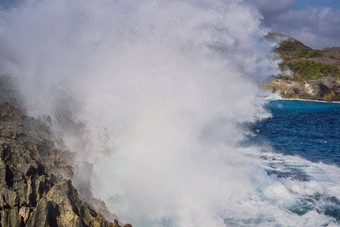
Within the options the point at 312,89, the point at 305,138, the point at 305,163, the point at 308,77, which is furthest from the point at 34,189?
the point at 308,77

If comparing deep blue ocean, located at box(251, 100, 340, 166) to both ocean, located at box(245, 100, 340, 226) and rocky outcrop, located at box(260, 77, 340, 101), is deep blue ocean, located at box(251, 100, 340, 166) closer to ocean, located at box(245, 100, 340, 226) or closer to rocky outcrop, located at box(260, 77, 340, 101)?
ocean, located at box(245, 100, 340, 226)

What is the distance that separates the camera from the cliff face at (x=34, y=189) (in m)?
6.39

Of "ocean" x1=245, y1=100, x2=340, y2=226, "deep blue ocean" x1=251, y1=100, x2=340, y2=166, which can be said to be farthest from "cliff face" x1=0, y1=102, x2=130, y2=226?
"deep blue ocean" x1=251, y1=100, x2=340, y2=166

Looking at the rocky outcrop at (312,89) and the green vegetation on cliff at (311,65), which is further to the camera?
the green vegetation on cliff at (311,65)

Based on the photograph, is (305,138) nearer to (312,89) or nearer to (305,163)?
(305,163)

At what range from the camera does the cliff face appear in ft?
21.0

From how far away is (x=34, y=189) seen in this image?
6.95m

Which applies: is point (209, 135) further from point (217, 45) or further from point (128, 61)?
point (128, 61)

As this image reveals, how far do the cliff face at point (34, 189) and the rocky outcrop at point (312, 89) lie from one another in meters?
76.2

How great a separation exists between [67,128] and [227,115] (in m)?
10.9

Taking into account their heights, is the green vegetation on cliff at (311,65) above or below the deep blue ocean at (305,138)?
above

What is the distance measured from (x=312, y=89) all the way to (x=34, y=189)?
3058 inches

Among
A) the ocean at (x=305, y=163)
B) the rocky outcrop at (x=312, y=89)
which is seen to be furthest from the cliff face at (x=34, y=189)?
the rocky outcrop at (x=312, y=89)

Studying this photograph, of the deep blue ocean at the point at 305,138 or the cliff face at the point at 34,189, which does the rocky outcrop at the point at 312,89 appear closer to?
the deep blue ocean at the point at 305,138
